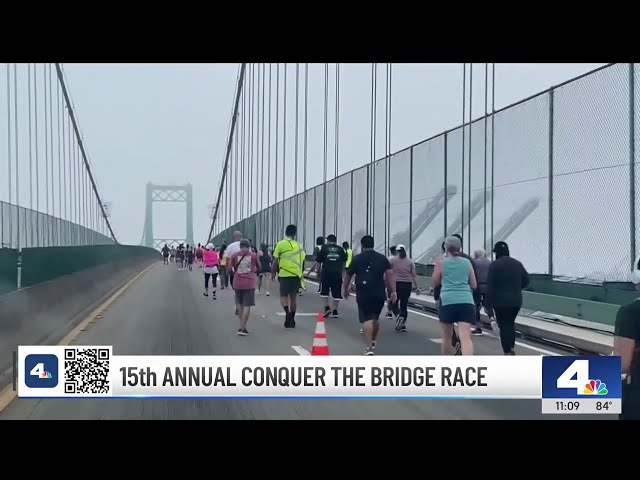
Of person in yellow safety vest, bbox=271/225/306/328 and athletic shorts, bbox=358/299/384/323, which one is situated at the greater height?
person in yellow safety vest, bbox=271/225/306/328

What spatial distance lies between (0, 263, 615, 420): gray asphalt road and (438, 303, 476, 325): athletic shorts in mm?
1545

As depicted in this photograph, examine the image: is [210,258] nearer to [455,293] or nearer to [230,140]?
[455,293]

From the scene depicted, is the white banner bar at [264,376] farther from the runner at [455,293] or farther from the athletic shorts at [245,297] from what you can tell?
the athletic shorts at [245,297]

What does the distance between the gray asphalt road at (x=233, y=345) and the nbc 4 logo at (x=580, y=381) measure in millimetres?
214

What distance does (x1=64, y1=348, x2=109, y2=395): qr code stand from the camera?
6.02 metres

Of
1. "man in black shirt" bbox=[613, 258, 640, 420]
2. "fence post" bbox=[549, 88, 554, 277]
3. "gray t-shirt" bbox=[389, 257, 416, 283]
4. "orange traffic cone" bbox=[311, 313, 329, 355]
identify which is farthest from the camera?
"fence post" bbox=[549, 88, 554, 277]

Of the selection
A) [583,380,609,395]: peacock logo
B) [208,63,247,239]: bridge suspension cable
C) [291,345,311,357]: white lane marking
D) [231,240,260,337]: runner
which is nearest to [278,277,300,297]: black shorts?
[231,240,260,337]: runner

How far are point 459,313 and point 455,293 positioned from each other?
20 centimetres

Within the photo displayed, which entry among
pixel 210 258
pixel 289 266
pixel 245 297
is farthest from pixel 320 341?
pixel 210 258

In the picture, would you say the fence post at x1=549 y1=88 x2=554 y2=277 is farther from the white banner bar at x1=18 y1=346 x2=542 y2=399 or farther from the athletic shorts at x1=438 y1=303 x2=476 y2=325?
the white banner bar at x1=18 y1=346 x2=542 y2=399

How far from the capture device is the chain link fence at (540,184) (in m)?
13.7
